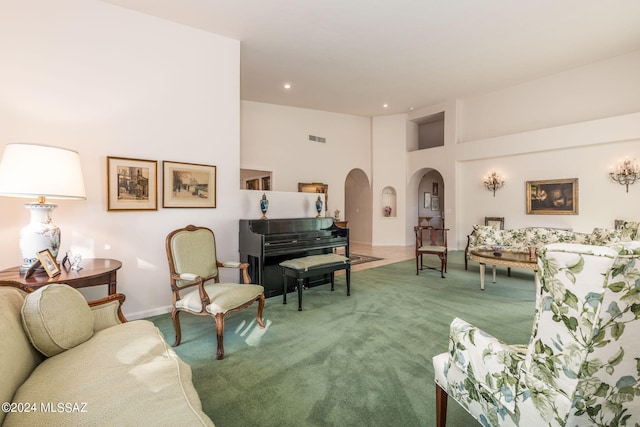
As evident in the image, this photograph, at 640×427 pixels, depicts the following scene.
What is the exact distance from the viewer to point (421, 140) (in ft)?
33.1

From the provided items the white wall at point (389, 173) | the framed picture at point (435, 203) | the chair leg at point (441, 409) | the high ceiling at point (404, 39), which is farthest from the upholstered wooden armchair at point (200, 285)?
the framed picture at point (435, 203)

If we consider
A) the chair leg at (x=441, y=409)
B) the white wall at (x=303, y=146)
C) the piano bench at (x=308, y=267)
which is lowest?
the chair leg at (x=441, y=409)

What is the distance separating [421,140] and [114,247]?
9.49m

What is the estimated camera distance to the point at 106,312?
188 centimetres

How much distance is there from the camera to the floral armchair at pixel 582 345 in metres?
0.83

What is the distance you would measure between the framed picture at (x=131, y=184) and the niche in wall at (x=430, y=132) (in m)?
8.20

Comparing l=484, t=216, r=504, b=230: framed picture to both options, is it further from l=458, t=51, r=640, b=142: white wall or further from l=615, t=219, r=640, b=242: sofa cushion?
l=615, t=219, r=640, b=242: sofa cushion

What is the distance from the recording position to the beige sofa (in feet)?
3.28

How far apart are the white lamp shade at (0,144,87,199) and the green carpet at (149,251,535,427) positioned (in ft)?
5.34

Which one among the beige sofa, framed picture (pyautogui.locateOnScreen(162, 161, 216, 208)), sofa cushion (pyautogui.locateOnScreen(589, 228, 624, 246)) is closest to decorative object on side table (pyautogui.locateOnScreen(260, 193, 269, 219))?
framed picture (pyautogui.locateOnScreen(162, 161, 216, 208))

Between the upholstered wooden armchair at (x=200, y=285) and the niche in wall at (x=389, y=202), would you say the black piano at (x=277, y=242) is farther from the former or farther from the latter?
the niche in wall at (x=389, y=202)

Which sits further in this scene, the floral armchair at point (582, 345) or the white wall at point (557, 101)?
the white wall at point (557, 101)

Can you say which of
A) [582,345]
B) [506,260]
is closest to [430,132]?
[506,260]

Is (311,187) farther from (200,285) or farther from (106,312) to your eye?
(106,312)
